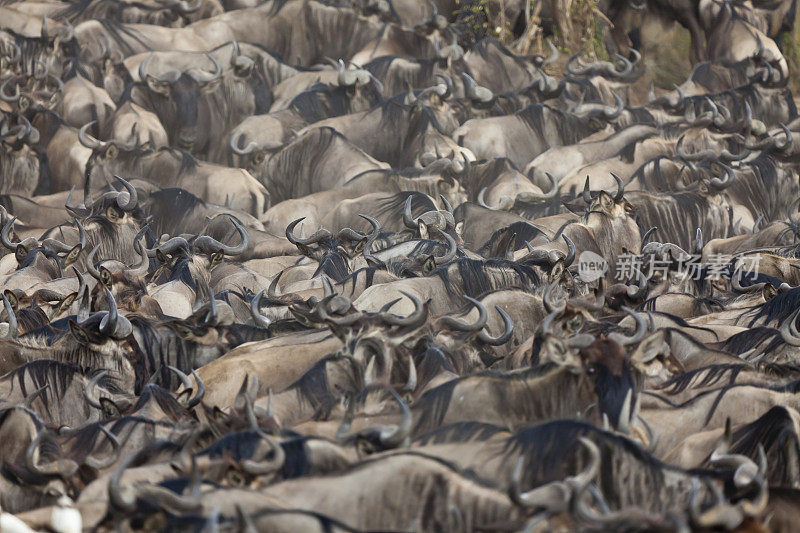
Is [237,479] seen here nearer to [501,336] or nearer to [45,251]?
[501,336]

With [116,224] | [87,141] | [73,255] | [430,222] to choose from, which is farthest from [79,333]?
[87,141]

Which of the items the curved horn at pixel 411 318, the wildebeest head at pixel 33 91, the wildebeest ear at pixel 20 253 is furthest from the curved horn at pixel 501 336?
the wildebeest head at pixel 33 91

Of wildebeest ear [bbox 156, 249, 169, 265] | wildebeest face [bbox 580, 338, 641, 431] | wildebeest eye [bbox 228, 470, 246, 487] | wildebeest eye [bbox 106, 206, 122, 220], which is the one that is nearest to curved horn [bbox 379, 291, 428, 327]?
wildebeest face [bbox 580, 338, 641, 431]

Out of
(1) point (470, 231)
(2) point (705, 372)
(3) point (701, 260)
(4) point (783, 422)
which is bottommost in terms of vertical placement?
(1) point (470, 231)

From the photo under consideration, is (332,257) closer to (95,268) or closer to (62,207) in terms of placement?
(95,268)

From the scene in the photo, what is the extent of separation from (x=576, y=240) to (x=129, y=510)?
7965mm

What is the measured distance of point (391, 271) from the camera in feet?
39.8

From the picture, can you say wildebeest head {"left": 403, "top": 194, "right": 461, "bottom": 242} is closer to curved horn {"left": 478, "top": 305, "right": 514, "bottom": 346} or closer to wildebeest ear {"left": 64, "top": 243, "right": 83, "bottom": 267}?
wildebeest ear {"left": 64, "top": 243, "right": 83, "bottom": 267}

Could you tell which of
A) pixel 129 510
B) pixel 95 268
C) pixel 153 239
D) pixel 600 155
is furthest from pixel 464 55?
pixel 129 510

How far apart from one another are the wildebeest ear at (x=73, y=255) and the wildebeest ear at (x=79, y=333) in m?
3.49

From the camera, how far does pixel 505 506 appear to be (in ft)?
20.5

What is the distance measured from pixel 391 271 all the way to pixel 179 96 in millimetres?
7584

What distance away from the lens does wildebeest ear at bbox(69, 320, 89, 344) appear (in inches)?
369

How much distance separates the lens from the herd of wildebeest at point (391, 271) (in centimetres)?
658
